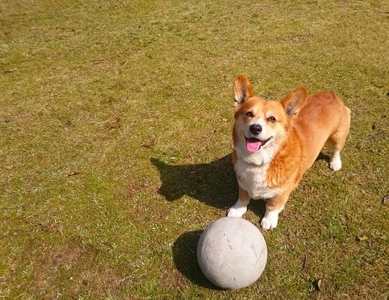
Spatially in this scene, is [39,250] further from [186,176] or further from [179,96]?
[179,96]

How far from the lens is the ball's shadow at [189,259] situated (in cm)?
312

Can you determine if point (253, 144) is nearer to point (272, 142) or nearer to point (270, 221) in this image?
point (272, 142)

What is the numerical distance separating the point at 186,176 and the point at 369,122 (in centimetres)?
300

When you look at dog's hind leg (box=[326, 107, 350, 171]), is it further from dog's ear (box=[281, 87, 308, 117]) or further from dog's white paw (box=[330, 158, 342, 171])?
dog's ear (box=[281, 87, 308, 117])

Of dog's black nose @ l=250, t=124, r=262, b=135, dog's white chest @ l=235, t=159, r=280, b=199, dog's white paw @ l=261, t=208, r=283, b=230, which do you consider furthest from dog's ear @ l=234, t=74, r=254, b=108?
dog's white paw @ l=261, t=208, r=283, b=230

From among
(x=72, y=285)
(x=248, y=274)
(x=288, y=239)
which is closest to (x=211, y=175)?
(x=288, y=239)

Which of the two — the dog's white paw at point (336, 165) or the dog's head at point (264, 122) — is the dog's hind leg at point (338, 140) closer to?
the dog's white paw at point (336, 165)

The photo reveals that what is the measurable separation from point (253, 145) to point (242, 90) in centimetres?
71

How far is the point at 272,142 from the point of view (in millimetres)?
3113

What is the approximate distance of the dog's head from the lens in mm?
2982

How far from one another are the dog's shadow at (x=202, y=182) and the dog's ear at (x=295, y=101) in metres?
1.28

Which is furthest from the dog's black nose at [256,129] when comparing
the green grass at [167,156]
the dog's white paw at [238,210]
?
the green grass at [167,156]

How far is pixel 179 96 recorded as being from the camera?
19.0 ft

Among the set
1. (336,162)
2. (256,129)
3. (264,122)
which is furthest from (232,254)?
(336,162)
